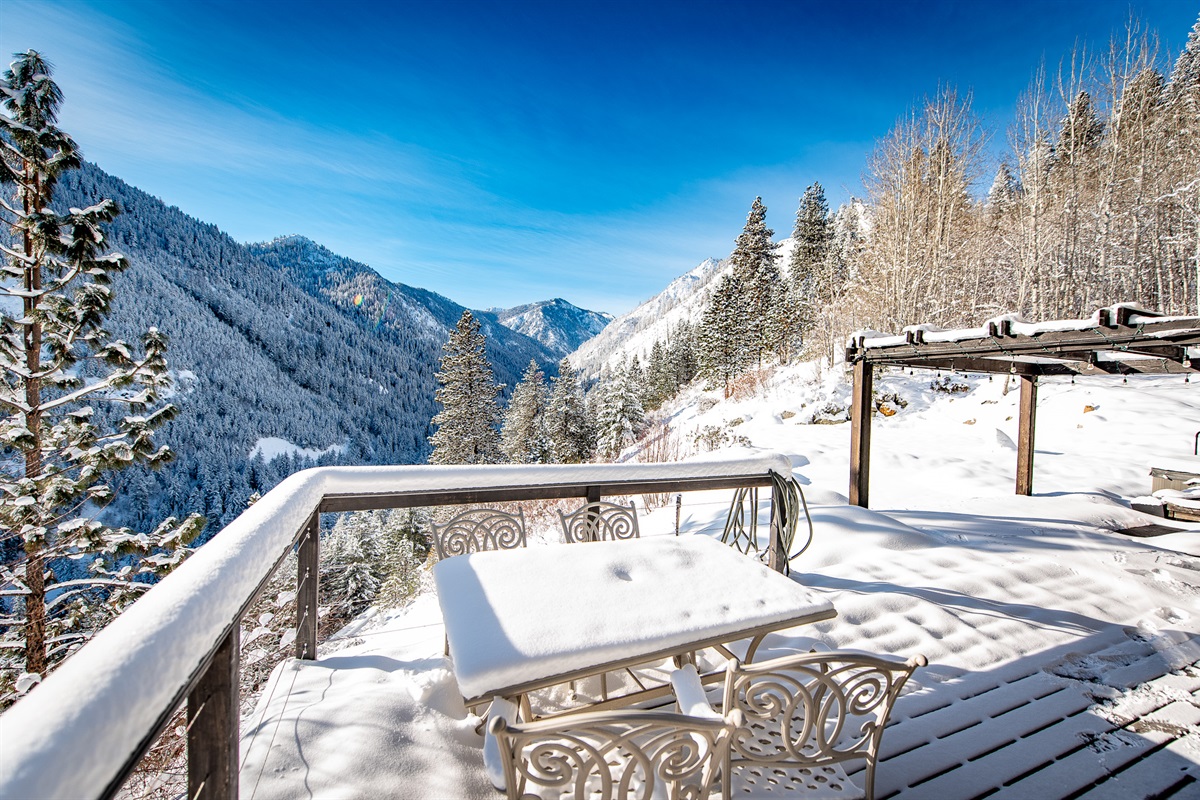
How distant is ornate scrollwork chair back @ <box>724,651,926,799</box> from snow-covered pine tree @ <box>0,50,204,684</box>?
20.4 ft

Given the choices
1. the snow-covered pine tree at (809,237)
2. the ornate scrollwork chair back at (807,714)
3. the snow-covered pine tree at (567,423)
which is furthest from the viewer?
the snow-covered pine tree at (809,237)

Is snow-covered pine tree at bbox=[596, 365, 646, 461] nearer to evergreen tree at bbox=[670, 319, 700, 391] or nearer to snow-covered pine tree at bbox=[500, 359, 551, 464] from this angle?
snow-covered pine tree at bbox=[500, 359, 551, 464]

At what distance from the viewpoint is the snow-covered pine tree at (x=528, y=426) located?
22.8 m

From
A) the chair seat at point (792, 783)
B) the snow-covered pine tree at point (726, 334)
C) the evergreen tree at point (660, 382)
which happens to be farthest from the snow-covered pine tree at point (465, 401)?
the chair seat at point (792, 783)

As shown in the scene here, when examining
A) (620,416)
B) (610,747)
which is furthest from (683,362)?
(610,747)

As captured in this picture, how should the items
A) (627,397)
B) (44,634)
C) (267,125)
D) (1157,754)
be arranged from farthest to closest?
1. (627,397)
2. (267,125)
3. (44,634)
4. (1157,754)

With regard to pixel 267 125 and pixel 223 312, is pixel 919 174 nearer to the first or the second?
pixel 267 125

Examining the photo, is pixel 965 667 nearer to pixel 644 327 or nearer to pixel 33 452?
pixel 33 452

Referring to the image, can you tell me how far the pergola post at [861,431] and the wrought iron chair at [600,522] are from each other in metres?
3.35

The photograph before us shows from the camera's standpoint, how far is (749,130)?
10.1 metres

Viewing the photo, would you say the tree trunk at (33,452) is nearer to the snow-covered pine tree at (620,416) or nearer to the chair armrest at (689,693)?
the chair armrest at (689,693)

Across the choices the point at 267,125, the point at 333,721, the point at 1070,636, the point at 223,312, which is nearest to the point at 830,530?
the point at 1070,636

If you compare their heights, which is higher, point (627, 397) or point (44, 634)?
point (627, 397)

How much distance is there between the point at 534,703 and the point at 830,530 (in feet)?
10.3
